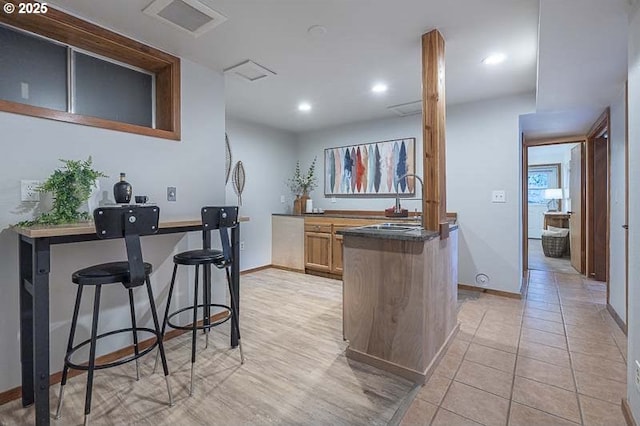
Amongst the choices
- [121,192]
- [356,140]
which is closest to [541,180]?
[356,140]

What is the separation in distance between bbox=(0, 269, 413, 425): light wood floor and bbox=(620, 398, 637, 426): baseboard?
999 millimetres

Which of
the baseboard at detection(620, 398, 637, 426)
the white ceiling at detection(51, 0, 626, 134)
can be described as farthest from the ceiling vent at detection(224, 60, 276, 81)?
the baseboard at detection(620, 398, 637, 426)

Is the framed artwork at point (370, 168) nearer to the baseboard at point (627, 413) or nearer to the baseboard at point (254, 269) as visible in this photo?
the baseboard at point (254, 269)

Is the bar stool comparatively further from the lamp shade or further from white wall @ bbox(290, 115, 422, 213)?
the lamp shade

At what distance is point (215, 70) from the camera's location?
281cm

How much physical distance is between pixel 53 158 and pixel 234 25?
56.6 inches

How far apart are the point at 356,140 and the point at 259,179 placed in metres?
1.62

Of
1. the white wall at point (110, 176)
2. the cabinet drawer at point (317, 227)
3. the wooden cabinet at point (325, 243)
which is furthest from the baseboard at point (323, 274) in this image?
the white wall at point (110, 176)

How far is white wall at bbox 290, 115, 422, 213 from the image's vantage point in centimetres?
423

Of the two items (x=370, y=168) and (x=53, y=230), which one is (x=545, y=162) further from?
(x=53, y=230)

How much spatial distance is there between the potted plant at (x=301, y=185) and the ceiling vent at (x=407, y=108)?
1667 millimetres

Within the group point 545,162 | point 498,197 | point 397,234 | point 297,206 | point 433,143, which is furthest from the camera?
point 545,162

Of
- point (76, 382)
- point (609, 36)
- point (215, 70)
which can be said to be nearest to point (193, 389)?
point (76, 382)

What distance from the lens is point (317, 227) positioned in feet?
14.7
